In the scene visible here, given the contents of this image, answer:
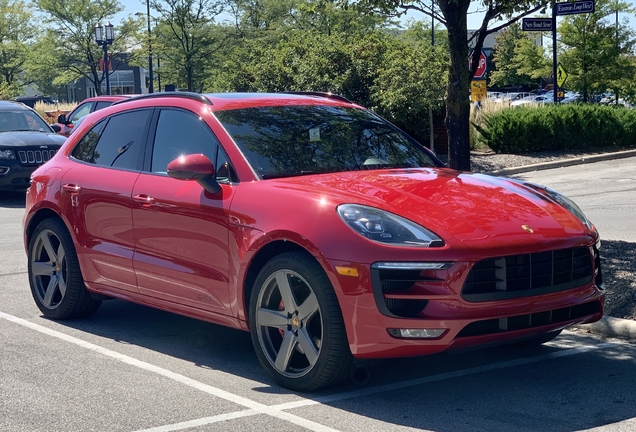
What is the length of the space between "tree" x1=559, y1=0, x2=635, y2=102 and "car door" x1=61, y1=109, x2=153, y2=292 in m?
26.8

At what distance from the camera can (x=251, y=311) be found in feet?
17.7

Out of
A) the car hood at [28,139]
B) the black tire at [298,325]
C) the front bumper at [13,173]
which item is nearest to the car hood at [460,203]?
the black tire at [298,325]

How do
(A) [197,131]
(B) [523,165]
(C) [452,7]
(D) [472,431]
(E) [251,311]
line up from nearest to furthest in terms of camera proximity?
(D) [472,431]
(E) [251,311]
(A) [197,131]
(C) [452,7]
(B) [523,165]

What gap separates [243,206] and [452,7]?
414 centimetres

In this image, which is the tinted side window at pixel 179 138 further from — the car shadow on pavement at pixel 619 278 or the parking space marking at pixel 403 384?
the car shadow on pavement at pixel 619 278

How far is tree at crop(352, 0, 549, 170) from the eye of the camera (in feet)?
28.8

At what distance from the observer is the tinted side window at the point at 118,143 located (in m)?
6.66

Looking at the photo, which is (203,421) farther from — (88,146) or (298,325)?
(88,146)

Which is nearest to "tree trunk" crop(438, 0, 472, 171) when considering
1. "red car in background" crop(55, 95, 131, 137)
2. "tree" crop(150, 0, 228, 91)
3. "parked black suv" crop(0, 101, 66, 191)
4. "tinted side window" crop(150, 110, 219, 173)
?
"tinted side window" crop(150, 110, 219, 173)

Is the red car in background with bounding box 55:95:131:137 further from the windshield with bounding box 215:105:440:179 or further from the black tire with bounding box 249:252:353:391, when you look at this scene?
the black tire with bounding box 249:252:353:391

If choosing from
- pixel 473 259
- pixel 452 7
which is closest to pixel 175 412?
pixel 473 259

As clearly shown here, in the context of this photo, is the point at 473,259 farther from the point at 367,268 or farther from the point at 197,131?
the point at 197,131

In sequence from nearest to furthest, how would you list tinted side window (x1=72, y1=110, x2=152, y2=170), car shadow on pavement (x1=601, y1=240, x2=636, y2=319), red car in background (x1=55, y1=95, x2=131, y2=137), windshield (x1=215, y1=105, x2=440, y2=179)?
windshield (x1=215, y1=105, x2=440, y2=179) → tinted side window (x1=72, y1=110, x2=152, y2=170) → car shadow on pavement (x1=601, y1=240, x2=636, y2=319) → red car in background (x1=55, y1=95, x2=131, y2=137)

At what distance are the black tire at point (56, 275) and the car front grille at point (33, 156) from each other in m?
9.19
